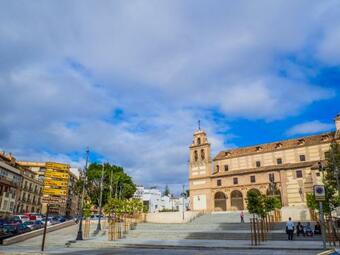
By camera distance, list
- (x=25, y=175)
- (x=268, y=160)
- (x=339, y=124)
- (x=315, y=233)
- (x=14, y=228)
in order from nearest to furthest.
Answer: (x=315, y=233) < (x=14, y=228) < (x=339, y=124) < (x=268, y=160) < (x=25, y=175)

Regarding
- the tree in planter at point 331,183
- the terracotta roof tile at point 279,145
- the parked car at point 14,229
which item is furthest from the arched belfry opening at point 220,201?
the parked car at point 14,229

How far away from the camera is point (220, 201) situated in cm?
5156

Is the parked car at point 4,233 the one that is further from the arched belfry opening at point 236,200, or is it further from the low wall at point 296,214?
the arched belfry opening at point 236,200

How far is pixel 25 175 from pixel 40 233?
1460 inches

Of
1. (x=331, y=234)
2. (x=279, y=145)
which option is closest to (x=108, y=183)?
(x=279, y=145)

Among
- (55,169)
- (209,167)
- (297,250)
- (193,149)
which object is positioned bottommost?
(297,250)

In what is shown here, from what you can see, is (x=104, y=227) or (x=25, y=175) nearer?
(x=104, y=227)

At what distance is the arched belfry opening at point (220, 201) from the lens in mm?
50800

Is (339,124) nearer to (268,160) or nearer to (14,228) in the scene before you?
(268,160)

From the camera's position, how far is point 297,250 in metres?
15.9

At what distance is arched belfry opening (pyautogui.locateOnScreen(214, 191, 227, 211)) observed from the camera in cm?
5080

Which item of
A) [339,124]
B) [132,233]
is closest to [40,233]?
[132,233]

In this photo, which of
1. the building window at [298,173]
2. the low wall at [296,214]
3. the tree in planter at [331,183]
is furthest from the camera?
the building window at [298,173]

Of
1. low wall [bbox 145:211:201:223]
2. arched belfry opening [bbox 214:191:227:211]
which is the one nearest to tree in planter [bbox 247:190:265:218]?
low wall [bbox 145:211:201:223]
